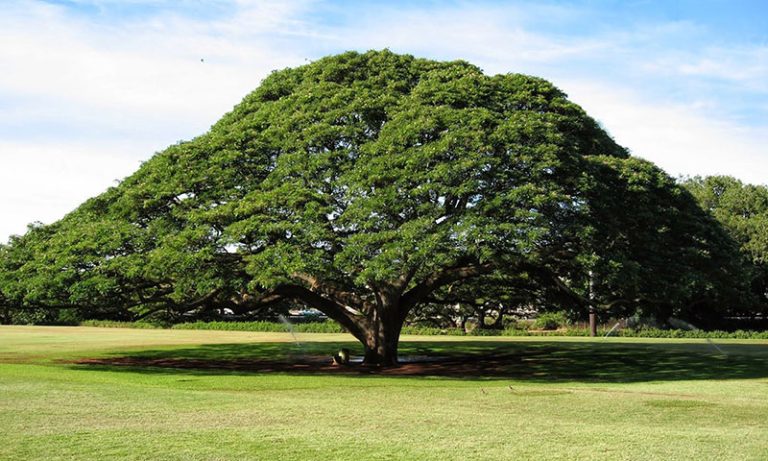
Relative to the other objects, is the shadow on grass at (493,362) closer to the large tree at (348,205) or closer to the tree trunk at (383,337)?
the tree trunk at (383,337)

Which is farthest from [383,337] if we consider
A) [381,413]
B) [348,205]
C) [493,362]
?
[381,413]

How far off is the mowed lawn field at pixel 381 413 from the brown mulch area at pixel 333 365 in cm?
35

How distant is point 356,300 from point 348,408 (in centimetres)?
1380

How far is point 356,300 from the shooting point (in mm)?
29844

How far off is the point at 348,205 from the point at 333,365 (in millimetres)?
8679

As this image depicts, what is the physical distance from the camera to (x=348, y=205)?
24.6 metres

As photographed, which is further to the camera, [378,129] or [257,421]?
[378,129]

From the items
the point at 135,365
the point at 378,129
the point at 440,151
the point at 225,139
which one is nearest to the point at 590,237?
the point at 440,151

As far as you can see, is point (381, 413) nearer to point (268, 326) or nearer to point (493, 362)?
point (493, 362)

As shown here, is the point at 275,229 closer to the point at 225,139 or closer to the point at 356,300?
the point at 225,139

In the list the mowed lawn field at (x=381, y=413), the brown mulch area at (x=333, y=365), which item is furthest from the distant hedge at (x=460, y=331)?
the mowed lawn field at (x=381, y=413)

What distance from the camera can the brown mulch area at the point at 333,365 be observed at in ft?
90.9

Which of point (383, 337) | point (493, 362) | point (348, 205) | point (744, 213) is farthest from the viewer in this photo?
point (744, 213)

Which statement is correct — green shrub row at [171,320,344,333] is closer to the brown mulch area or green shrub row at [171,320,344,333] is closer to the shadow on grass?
the shadow on grass
